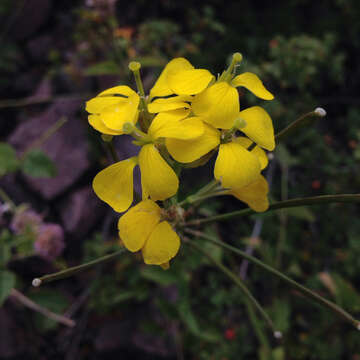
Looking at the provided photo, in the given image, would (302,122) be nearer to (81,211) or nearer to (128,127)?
(128,127)

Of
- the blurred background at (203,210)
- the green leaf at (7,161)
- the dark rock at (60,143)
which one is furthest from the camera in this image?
the dark rock at (60,143)

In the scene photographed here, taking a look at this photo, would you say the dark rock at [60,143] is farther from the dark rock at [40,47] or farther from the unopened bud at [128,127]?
the unopened bud at [128,127]

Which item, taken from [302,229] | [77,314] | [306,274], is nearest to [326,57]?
[302,229]

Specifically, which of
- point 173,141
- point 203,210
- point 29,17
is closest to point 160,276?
point 203,210

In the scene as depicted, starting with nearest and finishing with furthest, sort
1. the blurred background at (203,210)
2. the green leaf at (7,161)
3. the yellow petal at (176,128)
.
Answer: the yellow petal at (176,128), the blurred background at (203,210), the green leaf at (7,161)

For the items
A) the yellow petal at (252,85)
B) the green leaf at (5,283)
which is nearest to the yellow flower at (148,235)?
the yellow petal at (252,85)

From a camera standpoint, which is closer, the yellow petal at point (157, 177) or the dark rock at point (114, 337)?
the yellow petal at point (157, 177)

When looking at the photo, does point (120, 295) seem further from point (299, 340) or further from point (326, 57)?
point (326, 57)

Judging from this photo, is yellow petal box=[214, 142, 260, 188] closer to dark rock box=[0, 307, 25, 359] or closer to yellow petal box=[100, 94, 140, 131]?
yellow petal box=[100, 94, 140, 131]

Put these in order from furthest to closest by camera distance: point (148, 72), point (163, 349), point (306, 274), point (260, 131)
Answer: point (148, 72) → point (306, 274) → point (163, 349) → point (260, 131)
